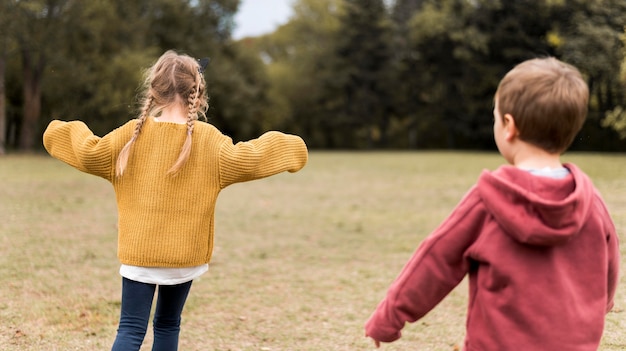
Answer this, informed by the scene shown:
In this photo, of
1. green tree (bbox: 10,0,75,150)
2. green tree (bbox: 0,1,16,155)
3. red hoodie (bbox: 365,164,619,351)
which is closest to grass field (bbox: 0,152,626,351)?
red hoodie (bbox: 365,164,619,351)

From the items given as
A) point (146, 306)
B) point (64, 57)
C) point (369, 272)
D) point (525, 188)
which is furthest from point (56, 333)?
point (64, 57)

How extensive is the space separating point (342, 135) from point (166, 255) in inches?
1688

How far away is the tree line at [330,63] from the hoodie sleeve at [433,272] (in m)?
25.7

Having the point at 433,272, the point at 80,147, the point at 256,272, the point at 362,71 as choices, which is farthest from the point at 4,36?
the point at 433,272

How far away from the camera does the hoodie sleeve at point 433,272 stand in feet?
6.16

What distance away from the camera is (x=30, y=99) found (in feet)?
99.1

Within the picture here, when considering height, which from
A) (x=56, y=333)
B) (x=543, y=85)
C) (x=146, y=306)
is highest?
(x=543, y=85)

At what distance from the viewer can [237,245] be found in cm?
835

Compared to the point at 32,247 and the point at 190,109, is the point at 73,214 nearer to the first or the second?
the point at 32,247

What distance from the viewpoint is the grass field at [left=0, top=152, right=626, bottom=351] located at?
178 inches

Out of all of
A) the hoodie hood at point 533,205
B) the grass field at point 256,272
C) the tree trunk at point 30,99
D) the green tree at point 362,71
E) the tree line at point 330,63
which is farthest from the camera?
the green tree at point 362,71

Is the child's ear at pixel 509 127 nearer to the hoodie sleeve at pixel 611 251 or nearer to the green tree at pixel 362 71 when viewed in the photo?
the hoodie sleeve at pixel 611 251

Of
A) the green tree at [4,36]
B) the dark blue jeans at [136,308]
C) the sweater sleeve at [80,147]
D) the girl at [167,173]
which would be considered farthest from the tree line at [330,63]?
the dark blue jeans at [136,308]

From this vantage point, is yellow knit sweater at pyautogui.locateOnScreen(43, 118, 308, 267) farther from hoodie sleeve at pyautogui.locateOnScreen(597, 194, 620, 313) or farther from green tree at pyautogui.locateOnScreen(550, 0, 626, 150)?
green tree at pyautogui.locateOnScreen(550, 0, 626, 150)
